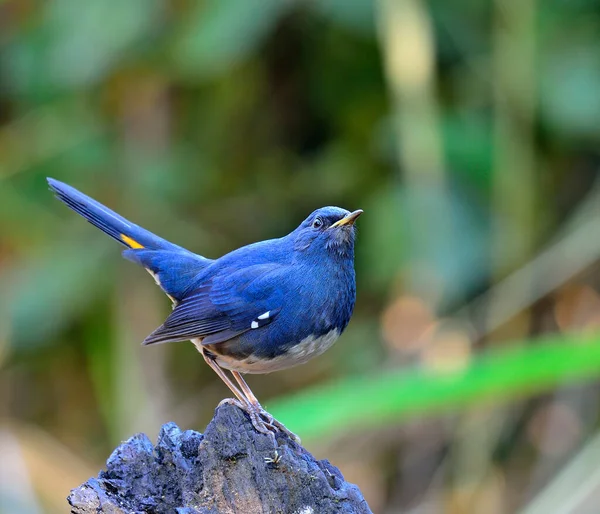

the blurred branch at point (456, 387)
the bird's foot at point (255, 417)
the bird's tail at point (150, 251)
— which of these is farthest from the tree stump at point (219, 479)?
the blurred branch at point (456, 387)

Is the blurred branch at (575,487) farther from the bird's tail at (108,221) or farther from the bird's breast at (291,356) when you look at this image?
the bird's tail at (108,221)

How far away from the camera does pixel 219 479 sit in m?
2.88

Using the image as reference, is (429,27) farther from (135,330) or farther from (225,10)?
(135,330)

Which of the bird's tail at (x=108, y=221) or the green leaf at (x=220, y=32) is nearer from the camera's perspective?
the bird's tail at (x=108, y=221)

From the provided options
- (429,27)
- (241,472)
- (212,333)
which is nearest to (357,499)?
(241,472)

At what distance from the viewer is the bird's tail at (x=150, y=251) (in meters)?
4.19

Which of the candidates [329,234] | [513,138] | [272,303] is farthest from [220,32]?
[272,303]

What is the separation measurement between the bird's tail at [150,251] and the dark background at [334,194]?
219 cm

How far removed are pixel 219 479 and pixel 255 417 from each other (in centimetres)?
43

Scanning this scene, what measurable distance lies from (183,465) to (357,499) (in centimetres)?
61

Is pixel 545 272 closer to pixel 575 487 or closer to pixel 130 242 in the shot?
Answer: pixel 575 487

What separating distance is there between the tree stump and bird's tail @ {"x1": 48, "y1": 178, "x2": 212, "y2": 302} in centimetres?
125

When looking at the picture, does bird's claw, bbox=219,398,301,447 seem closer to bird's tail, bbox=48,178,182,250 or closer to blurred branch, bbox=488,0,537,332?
bird's tail, bbox=48,178,182,250

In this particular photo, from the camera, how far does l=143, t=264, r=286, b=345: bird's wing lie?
372 cm
